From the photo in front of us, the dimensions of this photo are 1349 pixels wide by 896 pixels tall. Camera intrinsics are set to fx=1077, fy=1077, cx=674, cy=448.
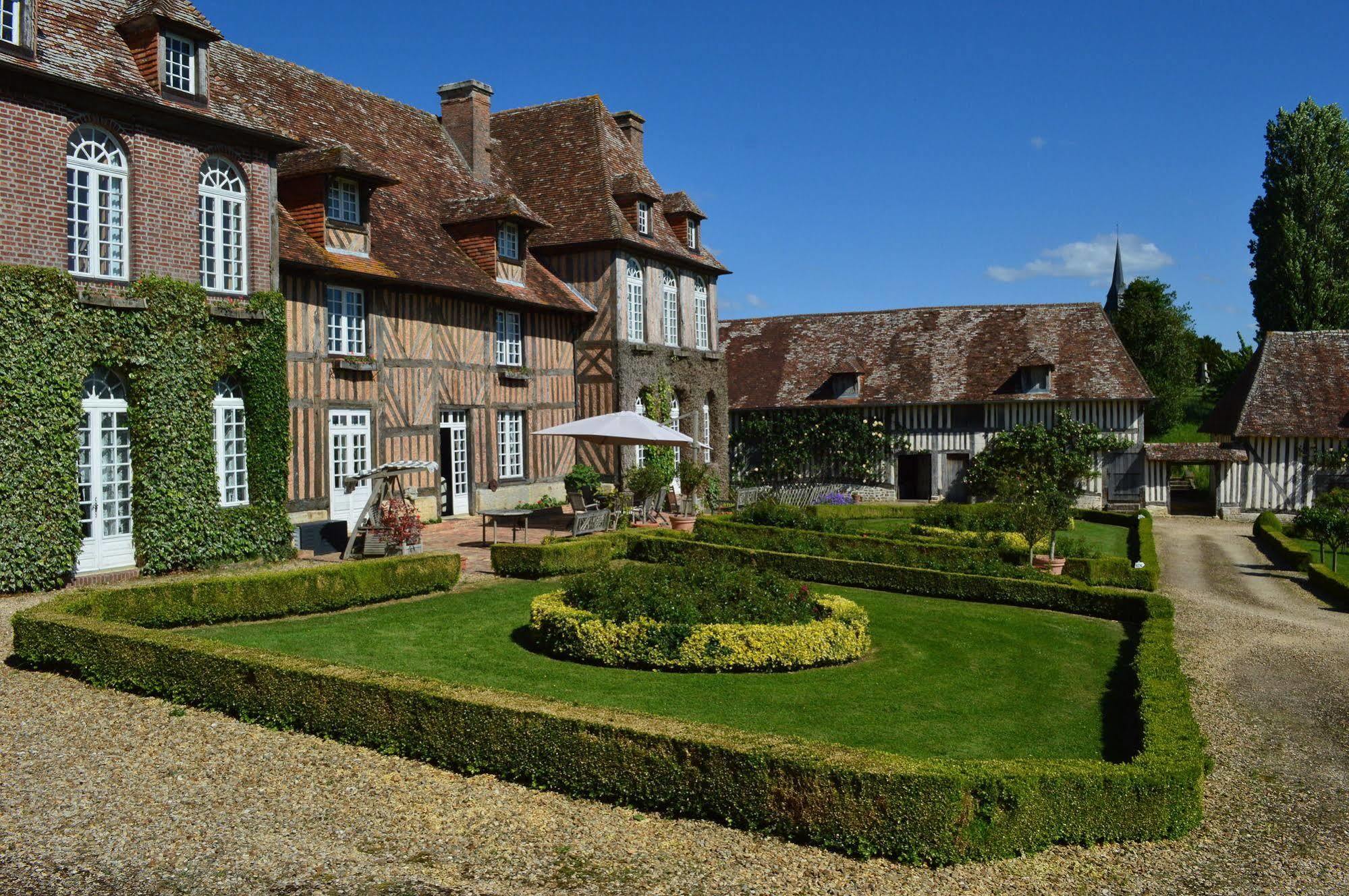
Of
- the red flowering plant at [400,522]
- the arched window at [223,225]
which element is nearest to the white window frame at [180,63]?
the arched window at [223,225]

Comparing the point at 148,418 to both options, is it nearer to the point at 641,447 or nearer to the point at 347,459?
the point at 347,459

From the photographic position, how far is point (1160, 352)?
44250mm

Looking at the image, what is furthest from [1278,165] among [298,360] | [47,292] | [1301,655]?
[47,292]

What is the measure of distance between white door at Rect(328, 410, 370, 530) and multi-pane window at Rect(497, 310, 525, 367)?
4.38 meters

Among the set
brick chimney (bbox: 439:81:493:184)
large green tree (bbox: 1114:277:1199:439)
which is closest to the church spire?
large green tree (bbox: 1114:277:1199:439)

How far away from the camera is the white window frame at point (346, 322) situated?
18453mm

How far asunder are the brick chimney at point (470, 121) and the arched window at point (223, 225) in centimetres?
1049

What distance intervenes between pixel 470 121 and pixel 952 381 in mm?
16139

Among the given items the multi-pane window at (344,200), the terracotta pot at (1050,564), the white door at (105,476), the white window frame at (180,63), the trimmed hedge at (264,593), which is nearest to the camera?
the trimmed hedge at (264,593)

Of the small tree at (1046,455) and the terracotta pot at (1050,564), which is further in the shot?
the small tree at (1046,455)

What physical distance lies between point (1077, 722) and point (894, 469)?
78.2 feet

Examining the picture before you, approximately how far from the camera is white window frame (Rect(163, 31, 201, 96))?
14.4 metres

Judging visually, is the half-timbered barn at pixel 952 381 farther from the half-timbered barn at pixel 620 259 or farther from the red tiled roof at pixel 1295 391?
the half-timbered barn at pixel 620 259

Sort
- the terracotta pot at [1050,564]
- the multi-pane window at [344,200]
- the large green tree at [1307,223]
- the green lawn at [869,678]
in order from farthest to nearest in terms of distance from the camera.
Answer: the large green tree at [1307,223] < the multi-pane window at [344,200] < the terracotta pot at [1050,564] < the green lawn at [869,678]
